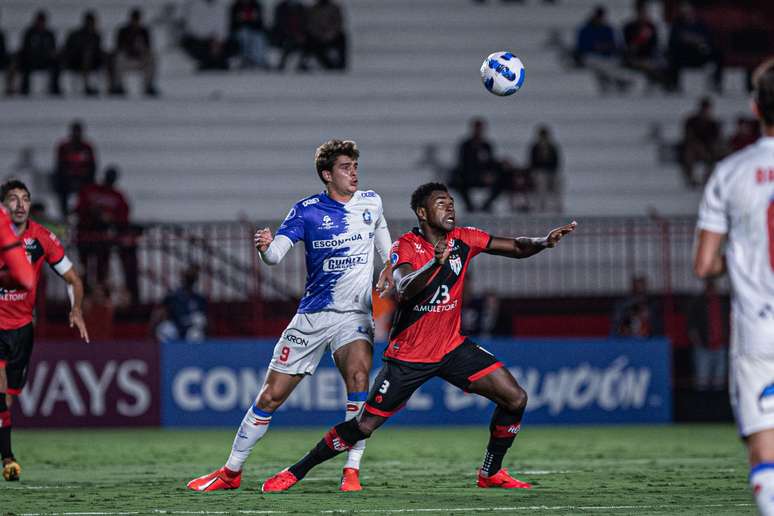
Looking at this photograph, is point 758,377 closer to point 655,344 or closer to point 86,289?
point 655,344

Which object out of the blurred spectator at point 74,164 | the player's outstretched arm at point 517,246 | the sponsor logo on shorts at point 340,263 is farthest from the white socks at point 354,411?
the blurred spectator at point 74,164

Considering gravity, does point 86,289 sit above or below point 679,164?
below

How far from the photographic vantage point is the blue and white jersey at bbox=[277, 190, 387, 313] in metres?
9.55

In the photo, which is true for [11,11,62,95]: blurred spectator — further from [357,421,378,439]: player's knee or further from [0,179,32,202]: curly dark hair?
[357,421,378,439]: player's knee

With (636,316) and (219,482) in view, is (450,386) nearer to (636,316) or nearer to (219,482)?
(636,316)

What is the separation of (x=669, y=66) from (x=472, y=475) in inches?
657

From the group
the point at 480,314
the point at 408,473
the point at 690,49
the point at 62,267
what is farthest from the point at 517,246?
the point at 690,49

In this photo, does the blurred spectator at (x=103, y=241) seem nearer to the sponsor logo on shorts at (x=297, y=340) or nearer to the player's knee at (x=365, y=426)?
the sponsor logo on shorts at (x=297, y=340)

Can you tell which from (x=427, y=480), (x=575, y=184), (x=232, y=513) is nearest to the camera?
(x=232, y=513)

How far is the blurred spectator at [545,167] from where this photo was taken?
22.4 metres

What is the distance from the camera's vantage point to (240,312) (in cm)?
1891

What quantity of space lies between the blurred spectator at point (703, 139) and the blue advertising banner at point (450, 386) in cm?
698

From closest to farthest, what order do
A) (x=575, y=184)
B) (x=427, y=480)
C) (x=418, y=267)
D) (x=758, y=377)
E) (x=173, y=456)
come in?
(x=758, y=377)
(x=418, y=267)
(x=427, y=480)
(x=173, y=456)
(x=575, y=184)

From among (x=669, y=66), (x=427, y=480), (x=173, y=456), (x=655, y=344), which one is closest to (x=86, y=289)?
(x=173, y=456)
